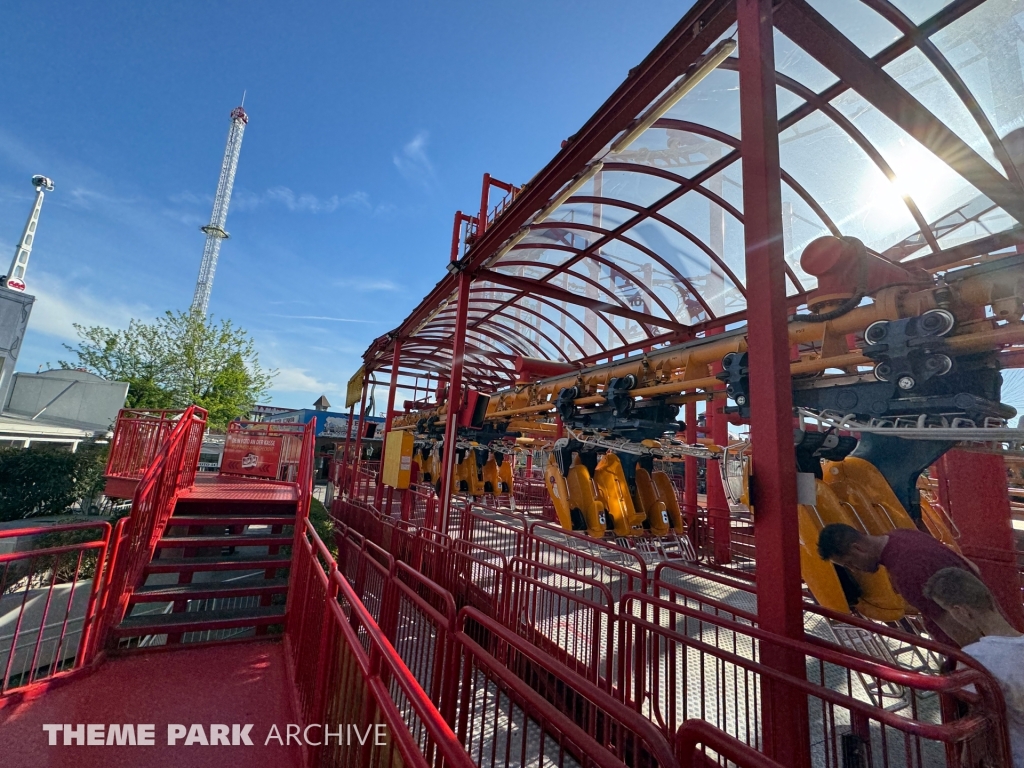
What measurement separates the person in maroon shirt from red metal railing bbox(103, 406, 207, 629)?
5.65m

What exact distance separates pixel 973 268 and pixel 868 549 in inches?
68.4

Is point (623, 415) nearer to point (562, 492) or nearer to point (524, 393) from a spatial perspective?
point (562, 492)

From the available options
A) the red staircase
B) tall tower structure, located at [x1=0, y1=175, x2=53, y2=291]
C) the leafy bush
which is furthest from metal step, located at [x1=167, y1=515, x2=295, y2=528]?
tall tower structure, located at [x1=0, y1=175, x2=53, y2=291]

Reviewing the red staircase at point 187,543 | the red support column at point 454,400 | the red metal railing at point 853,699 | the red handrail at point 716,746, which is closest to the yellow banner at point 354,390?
the red staircase at point 187,543

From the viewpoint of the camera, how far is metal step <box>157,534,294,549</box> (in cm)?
542

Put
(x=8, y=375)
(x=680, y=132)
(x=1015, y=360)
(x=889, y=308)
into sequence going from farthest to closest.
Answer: (x=8, y=375) → (x=1015, y=360) → (x=680, y=132) → (x=889, y=308)

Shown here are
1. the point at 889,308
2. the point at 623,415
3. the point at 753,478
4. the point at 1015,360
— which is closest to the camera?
the point at 753,478

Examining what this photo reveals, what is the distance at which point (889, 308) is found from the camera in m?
2.80

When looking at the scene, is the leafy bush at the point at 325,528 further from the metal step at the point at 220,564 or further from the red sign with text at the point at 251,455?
the metal step at the point at 220,564

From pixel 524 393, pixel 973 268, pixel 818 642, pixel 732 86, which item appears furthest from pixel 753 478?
pixel 524 393

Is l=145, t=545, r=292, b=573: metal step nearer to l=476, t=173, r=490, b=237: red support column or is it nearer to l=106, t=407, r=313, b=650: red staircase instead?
l=106, t=407, r=313, b=650: red staircase

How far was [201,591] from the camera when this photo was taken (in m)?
4.92

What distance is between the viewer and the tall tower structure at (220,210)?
164 ft

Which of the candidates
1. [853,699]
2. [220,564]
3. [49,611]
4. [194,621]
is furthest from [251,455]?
[853,699]
